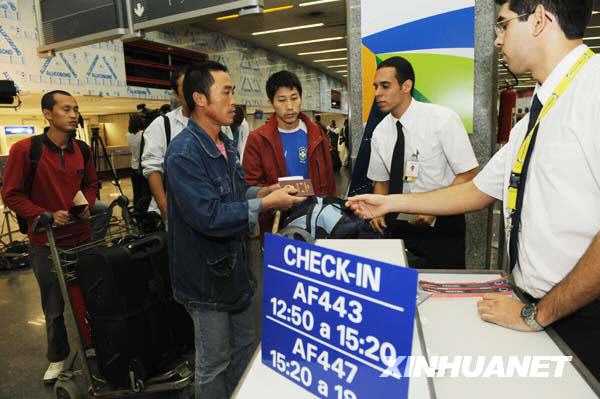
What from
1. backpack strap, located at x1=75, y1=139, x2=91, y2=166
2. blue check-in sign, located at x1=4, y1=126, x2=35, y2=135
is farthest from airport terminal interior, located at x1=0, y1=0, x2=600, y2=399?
blue check-in sign, located at x1=4, y1=126, x2=35, y2=135

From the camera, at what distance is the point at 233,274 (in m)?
1.82

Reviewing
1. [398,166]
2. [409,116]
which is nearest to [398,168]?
[398,166]

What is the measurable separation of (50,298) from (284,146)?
1.74 m

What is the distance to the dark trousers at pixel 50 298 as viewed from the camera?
256cm

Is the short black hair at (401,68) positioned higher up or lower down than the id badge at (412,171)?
higher up

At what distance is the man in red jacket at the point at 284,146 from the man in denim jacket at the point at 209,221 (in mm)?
695

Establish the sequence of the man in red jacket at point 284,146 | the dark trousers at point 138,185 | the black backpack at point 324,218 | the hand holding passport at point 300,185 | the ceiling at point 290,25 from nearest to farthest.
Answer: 1. the hand holding passport at point 300,185
2. the black backpack at point 324,218
3. the man in red jacket at point 284,146
4. the dark trousers at point 138,185
5. the ceiling at point 290,25

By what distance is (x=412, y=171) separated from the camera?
7.92 ft

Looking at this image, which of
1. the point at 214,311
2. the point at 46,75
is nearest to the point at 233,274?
the point at 214,311

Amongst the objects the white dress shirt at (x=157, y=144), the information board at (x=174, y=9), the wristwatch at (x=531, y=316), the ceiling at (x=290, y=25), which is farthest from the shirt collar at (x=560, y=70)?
the ceiling at (x=290, y=25)

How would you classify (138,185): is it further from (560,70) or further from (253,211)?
(560,70)

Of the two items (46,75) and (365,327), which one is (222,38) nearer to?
(46,75)

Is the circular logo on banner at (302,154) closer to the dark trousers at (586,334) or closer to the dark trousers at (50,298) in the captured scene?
the dark trousers at (50,298)

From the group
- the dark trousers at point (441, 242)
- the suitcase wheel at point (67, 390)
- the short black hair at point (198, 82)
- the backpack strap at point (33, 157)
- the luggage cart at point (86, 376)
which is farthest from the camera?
the backpack strap at point (33, 157)
